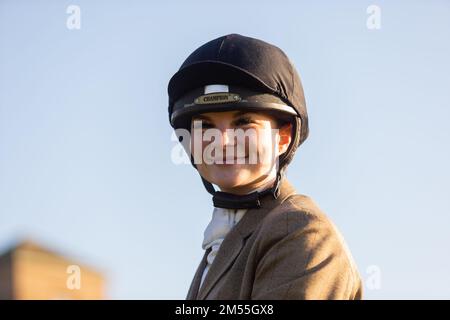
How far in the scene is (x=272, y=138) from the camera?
358 centimetres

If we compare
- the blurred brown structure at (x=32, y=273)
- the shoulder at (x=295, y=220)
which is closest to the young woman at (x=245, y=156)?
the shoulder at (x=295, y=220)

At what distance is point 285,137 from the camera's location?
12.2 ft

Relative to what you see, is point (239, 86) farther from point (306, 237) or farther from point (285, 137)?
point (306, 237)

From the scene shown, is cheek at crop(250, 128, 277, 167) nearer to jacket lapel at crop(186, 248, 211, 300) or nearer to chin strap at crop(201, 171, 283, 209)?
chin strap at crop(201, 171, 283, 209)

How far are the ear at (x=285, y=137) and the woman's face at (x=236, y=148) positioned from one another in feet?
0.40

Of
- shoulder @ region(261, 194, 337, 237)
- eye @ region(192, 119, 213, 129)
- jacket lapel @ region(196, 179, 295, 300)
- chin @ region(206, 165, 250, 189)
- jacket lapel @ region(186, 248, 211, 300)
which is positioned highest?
eye @ region(192, 119, 213, 129)

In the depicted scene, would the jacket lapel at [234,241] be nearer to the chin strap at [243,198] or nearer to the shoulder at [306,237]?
the chin strap at [243,198]

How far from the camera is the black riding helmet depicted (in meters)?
3.45

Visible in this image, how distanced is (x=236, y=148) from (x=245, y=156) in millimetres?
73

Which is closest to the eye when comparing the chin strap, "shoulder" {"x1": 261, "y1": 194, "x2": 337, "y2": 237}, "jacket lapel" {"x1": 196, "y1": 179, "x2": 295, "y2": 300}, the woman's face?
the woman's face
